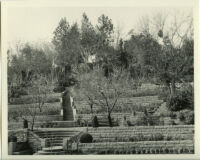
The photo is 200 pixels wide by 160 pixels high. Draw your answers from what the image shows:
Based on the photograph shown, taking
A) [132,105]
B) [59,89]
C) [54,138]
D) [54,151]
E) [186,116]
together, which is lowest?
[54,151]

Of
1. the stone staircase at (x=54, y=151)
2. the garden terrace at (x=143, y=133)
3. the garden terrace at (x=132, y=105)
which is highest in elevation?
the garden terrace at (x=132, y=105)

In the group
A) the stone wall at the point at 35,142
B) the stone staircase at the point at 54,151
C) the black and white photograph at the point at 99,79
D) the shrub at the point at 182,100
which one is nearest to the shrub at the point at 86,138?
the black and white photograph at the point at 99,79

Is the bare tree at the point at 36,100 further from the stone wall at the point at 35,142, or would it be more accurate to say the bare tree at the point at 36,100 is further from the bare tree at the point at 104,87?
the bare tree at the point at 104,87

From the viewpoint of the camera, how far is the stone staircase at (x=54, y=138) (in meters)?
4.76

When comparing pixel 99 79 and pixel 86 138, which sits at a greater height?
pixel 99 79

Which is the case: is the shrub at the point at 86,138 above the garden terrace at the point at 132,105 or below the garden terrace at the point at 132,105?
below

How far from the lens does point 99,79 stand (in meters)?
4.81

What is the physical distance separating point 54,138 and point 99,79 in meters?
0.69

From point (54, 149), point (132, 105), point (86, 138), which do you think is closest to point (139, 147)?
point (132, 105)

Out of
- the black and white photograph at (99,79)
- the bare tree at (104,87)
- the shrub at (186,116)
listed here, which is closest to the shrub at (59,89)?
the black and white photograph at (99,79)

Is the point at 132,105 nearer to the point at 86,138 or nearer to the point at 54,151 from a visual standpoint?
the point at 86,138

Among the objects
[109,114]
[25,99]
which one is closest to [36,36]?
[25,99]

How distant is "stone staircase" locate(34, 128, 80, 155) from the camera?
15.6 feet

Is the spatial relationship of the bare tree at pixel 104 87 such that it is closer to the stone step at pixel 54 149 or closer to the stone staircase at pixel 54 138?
the stone staircase at pixel 54 138
